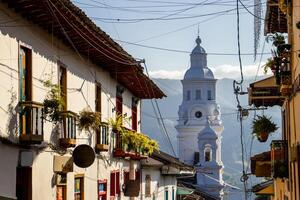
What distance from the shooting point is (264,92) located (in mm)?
21109

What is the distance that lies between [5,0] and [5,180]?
10.3 ft

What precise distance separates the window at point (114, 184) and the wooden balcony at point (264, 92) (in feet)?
16.7

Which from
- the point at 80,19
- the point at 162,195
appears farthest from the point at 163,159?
the point at 80,19

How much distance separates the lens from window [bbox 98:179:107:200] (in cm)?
2192

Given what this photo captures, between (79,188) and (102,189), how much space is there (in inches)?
121

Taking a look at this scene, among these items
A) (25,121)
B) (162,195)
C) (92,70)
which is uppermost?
(92,70)

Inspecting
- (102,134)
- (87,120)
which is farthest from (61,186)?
(102,134)

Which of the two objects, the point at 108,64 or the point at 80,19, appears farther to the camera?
the point at 108,64

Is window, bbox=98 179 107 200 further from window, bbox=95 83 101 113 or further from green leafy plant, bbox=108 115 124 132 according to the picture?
window, bbox=95 83 101 113

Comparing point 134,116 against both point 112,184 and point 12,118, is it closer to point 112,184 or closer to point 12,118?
point 112,184

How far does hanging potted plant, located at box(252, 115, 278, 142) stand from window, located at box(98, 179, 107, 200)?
5174 millimetres

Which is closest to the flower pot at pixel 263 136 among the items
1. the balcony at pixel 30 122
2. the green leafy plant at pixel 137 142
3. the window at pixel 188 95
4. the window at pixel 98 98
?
the window at pixel 98 98

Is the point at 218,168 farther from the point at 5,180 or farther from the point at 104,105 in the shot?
the point at 5,180

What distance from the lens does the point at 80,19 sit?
16250 millimetres
